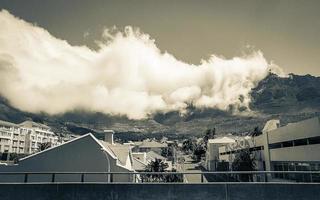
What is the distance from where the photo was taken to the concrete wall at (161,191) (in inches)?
476

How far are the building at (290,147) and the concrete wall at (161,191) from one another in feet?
65.7

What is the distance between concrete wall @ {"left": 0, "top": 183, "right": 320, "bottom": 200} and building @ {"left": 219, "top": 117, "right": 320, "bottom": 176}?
65.7ft

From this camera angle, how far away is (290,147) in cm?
3706

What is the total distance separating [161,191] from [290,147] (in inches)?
1173

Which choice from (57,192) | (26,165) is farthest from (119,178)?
(57,192)

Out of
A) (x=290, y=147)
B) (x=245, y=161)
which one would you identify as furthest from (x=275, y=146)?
(x=245, y=161)

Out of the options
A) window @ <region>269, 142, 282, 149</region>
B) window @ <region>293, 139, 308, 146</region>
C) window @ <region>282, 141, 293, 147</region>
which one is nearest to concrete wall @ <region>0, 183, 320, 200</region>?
window @ <region>293, 139, 308, 146</region>

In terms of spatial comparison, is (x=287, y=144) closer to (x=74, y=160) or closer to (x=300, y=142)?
(x=300, y=142)

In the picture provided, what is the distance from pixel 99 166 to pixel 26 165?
7.99 metres

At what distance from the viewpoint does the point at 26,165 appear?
3231 cm

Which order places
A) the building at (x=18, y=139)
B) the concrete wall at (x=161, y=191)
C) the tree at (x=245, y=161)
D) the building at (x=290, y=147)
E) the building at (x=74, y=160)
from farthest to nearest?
the building at (x=18, y=139) < the tree at (x=245, y=161) < the building at (x=74, y=160) < the building at (x=290, y=147) < the concrete wall at (x=161, y=191)

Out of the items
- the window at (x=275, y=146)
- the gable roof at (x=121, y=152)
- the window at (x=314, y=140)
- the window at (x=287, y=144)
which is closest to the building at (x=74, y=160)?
the gable roof at (x=121, y=152)

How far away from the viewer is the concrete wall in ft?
39.7

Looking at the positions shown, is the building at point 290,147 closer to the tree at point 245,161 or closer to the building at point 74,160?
the tree at point 245,161
